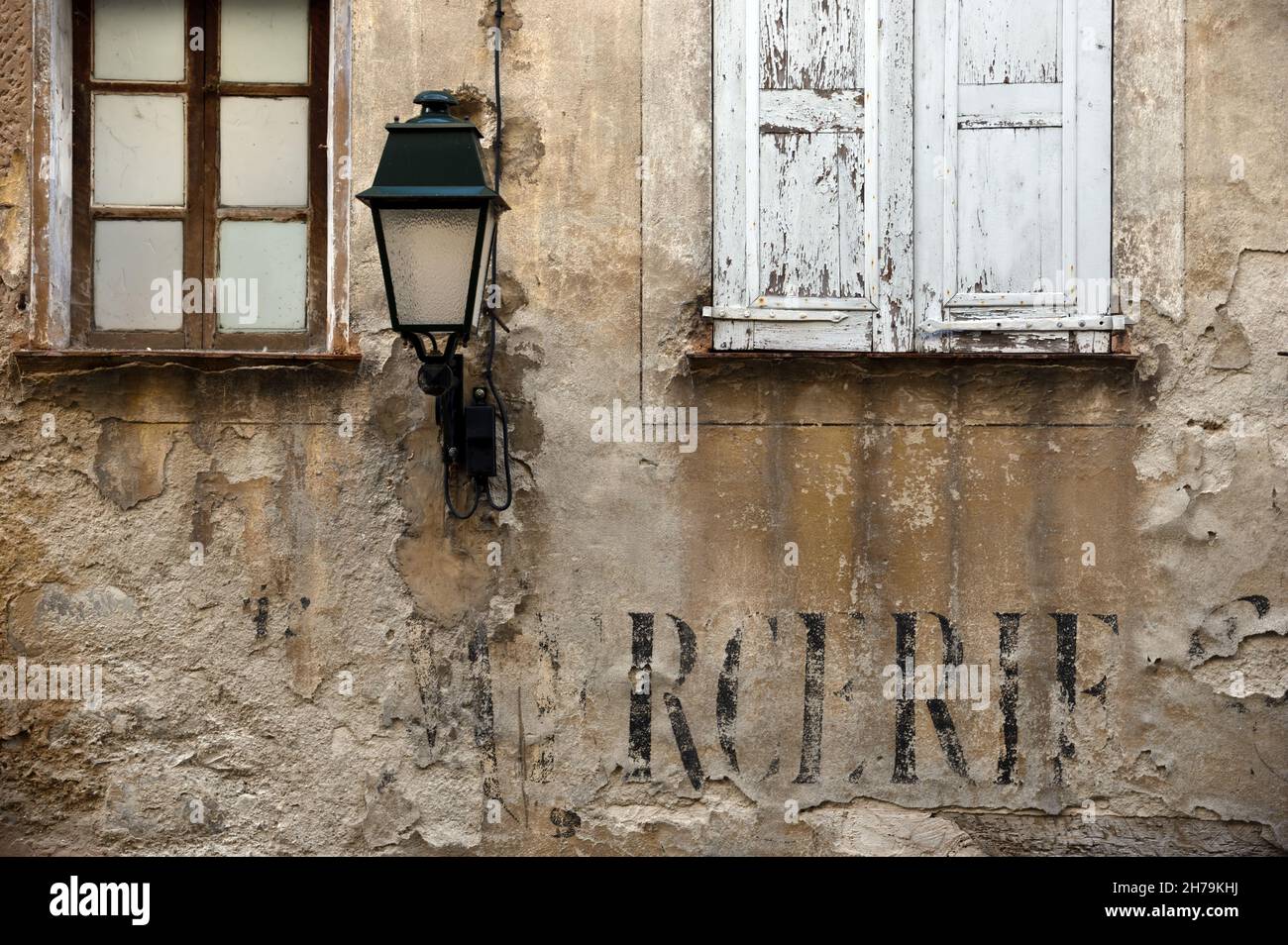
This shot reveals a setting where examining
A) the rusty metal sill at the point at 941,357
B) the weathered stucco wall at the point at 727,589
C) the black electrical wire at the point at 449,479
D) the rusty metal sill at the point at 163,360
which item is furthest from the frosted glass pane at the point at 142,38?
the rusty metal sill at the point at 941,357

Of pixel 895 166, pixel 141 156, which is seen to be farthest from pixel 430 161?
pixel 895 166

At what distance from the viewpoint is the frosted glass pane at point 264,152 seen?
4523 mm

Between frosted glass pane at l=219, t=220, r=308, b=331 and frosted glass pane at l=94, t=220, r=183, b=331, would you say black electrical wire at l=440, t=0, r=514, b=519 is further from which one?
frosted glass pane at l=94, t=220, r=183, b=331

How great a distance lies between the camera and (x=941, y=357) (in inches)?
167

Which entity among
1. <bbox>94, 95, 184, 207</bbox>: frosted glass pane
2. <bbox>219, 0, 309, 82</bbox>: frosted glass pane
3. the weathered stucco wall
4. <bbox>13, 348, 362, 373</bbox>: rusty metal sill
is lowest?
the weathered stucco wall

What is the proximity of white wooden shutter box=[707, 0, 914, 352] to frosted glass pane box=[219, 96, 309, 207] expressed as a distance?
60.8 inches

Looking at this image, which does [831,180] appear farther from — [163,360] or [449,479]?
[163,360]

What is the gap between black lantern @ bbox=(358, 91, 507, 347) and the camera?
3.77 metres

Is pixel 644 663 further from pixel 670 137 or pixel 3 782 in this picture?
pixel 3 782

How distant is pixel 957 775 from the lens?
14.1 feet

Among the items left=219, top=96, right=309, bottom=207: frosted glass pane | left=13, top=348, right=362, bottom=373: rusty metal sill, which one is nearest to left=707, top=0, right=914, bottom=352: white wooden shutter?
left=13, top=348, right=362, bottom=373: rusty metal sill

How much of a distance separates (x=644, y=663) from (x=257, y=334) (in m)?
1.86

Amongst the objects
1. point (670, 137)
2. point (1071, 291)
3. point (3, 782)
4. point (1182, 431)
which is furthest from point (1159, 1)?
point (3, 782)

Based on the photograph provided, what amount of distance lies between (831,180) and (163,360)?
2428mm
